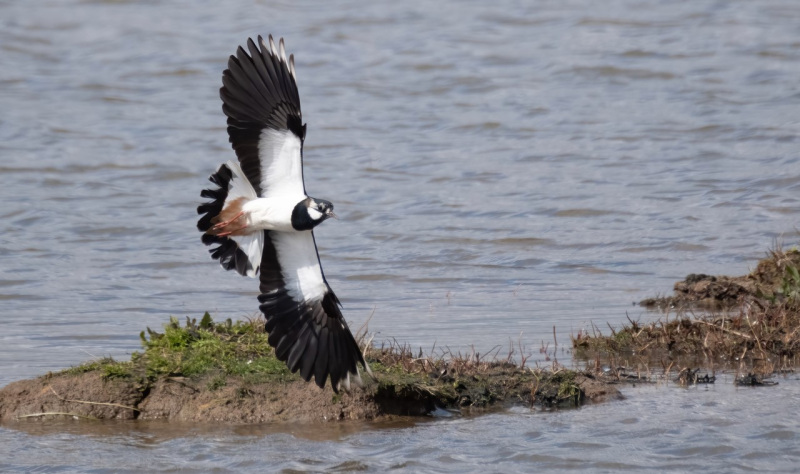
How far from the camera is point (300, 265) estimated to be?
6.13m

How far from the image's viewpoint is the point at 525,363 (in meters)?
6.61

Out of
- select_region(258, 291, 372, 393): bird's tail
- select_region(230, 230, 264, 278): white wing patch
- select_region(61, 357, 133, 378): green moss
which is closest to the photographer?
select_region(258, 291, 372, 393): bird's tail

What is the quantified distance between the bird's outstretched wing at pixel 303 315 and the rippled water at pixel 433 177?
1.23 ft

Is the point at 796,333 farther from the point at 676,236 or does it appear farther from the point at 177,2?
the point at 177,2

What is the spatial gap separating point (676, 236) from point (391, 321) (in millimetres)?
3727

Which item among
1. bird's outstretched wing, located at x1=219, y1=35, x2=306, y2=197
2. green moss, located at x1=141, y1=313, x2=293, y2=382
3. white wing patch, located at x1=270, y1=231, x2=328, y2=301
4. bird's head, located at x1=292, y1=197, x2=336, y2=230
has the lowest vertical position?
green moss, located at x1=141, y1=313, x2=293, y2=382

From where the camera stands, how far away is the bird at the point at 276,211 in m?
5.79

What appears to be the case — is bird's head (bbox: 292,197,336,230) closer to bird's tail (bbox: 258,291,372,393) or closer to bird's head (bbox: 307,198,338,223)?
bird's head (bbox: 307,198,338,223)

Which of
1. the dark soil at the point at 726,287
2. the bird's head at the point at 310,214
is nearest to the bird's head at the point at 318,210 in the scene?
the bird's head at the point at 310,214

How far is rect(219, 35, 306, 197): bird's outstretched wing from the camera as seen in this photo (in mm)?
6086

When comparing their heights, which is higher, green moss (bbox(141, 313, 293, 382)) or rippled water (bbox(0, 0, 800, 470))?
rippled water (bbox(0, 0, 800, 470))

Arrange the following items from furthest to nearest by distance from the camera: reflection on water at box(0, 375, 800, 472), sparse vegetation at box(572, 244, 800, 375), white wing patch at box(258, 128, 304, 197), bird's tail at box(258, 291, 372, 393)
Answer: sparse vegetation at box(572, 244, 800, 375), white wing patch at box(258, 128, 304, 197), bird's tail at box(258, 291, 372, 393), reflection on water at box(0, 375, 800, 472)

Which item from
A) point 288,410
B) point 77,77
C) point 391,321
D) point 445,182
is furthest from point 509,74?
point 288,410

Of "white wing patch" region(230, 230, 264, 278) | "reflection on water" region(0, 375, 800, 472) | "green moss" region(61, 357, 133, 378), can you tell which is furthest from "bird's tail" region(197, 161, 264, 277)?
"reflection on water" region(0, 375, 800, 472)
